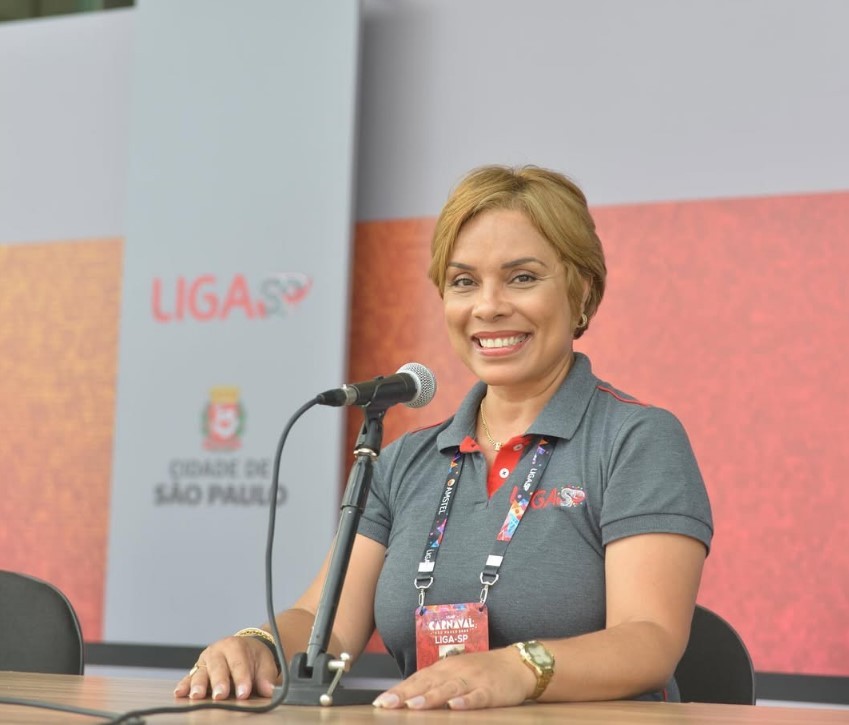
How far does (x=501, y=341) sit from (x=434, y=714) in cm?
79

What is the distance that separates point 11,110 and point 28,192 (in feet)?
1.04

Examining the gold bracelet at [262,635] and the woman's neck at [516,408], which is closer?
the gold bracelet at [262,635]

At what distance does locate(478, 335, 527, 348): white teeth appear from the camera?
194cm

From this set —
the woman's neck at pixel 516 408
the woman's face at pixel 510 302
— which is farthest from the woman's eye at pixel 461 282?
the woman's neck at pixel 516 408

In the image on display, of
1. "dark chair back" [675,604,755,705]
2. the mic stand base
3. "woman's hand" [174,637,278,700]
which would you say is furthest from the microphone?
"dark chair back" [675,604,755,705]

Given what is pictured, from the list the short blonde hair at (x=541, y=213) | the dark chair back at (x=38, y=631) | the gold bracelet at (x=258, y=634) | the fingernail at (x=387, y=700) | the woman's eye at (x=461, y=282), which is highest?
the short blonde hair at (x=541, y=213)

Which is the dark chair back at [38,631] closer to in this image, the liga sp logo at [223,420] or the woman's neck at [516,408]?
the woman's neck at [516,408]

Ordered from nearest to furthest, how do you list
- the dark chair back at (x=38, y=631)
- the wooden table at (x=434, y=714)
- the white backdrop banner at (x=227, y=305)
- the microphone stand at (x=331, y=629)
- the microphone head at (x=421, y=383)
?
→ the wooden table at (x=434, y=714)
the microphone stand at (x=331, y=629)
the microphone head at (x=421, y=383)
the dark chair back at (x=38, y=631)
the white backdrop banner at (x=227, y=305)

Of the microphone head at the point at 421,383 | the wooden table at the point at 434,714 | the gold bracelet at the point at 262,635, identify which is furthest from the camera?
the gold bracelet at the point at 262,635

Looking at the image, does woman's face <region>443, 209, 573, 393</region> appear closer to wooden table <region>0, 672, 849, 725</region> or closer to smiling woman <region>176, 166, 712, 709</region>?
smiling woman <region>176, 166, 712, 709</region>

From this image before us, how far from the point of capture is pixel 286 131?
3.79 m

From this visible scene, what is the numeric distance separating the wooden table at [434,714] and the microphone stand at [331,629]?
22 millimetres

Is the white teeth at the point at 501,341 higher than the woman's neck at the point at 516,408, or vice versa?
the white teeth at the point at 501,341

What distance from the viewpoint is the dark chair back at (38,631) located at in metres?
2.17
